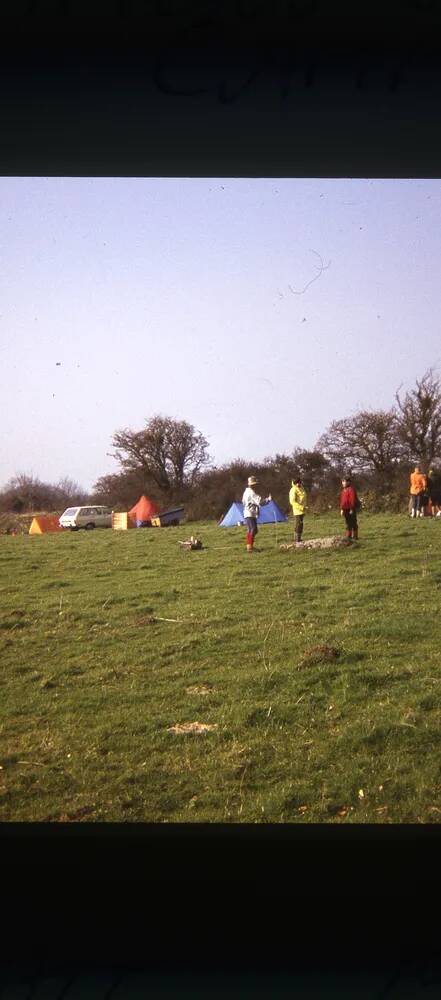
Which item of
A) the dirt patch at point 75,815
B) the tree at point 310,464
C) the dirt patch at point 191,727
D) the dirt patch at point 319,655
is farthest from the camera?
the tree at point 310,464

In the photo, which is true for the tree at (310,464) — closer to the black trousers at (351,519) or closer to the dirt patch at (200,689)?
the black trousers at (351,519)

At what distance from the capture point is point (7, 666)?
211 cm

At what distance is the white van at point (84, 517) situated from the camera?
7.81ft

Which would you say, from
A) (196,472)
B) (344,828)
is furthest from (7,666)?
(344,828)

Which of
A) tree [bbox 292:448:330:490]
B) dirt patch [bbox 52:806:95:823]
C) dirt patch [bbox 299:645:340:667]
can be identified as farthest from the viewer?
tree [bbox 292:448:330:490]

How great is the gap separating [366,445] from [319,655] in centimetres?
60

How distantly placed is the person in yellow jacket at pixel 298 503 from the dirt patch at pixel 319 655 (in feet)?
1.24

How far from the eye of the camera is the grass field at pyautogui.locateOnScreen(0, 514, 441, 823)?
1.93 metres

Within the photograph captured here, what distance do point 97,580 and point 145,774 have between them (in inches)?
22.9

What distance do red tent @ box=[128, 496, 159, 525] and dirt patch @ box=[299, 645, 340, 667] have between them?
0.62 meters

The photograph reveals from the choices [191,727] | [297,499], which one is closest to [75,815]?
[191,727]

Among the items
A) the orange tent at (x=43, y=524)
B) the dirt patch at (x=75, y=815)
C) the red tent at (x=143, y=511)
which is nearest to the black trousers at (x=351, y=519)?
the red tent at (x=143, y=511)

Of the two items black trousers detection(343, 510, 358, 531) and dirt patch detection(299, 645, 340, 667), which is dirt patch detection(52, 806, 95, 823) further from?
black trousers detection(343, 510, 358, 531)

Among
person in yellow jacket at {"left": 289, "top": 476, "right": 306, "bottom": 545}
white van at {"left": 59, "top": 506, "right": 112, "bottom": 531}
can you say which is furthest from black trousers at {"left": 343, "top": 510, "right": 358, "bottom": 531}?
white van at {"left": 59, "top": 506, "right": 112, "bottom": 531}
